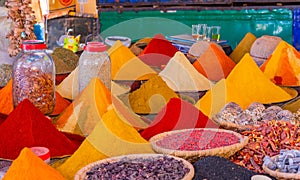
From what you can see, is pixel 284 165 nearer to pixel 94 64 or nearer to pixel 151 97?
pixel 151 97

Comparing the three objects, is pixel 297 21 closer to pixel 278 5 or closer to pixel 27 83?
pixel 278 5

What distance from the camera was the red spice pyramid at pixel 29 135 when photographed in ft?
4.15

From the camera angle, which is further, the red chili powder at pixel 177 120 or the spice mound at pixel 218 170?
the red chili powder at pixel 177 120

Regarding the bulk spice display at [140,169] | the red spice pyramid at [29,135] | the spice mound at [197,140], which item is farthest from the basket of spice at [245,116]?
the red spice pyramid at [29,135]

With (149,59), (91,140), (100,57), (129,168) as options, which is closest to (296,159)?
(129,168)

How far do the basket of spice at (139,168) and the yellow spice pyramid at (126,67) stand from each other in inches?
32.3

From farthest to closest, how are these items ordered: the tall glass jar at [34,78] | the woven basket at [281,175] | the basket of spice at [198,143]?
the tall glass jar at [34,78]
the basket of spice at [198,143]
the woven basket at [281,175]

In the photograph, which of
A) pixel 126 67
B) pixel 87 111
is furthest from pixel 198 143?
pixel 126 67

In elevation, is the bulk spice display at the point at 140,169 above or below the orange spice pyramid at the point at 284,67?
below

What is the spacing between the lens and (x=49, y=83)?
161cm

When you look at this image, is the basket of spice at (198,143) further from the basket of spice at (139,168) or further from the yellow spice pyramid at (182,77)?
the yellow spice pyramid at (182,77)

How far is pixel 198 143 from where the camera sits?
1.25 metres

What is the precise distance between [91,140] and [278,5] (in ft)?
8.96

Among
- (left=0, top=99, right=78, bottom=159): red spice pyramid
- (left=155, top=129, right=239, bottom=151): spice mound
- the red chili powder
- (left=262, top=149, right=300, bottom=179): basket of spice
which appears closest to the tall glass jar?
(left=0, top=99, right=78, bottom=159): red spice pyramid
